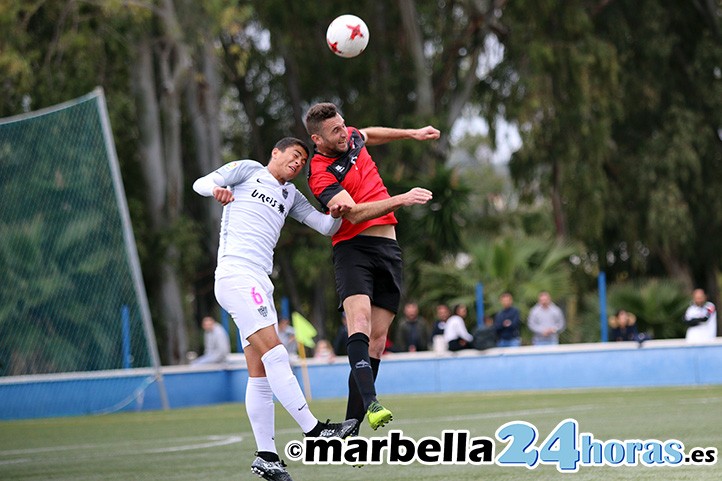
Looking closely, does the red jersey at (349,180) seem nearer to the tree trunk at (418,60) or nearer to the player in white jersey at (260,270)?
the player in white jersey at (260,270)

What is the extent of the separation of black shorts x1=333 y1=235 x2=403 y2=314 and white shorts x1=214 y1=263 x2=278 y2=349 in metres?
0.62

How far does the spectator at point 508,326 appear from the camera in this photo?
2203 centimetres

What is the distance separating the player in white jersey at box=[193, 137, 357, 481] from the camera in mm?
7801

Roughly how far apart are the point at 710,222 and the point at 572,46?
663 centimetres

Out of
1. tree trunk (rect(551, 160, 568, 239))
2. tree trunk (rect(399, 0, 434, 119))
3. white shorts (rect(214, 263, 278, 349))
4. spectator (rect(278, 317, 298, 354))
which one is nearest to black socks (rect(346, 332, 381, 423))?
white shorts (rect(214, 263, 278, 349))

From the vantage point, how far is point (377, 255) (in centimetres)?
848

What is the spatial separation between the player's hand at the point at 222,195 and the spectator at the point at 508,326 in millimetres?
14439

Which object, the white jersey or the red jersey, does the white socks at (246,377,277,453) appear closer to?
the white jersey

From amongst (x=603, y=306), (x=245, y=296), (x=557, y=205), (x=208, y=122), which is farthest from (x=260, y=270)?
(x=557, y=205)

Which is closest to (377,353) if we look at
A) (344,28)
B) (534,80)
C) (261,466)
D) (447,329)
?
(261,466)

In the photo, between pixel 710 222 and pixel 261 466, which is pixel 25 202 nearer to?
pixel 261 466

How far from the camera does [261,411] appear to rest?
7.93 metres

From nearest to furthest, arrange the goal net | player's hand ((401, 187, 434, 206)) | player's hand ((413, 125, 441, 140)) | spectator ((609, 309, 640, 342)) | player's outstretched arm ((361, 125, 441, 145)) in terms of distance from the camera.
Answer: player's hand ((401, 187, 434, 206))
player's hand ((413, 125, 441, 140))
player's outstretched arm ((361, 125, 441, 145))
the goal net
spectator ((609, 309, 640, 342))

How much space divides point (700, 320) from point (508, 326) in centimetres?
329
